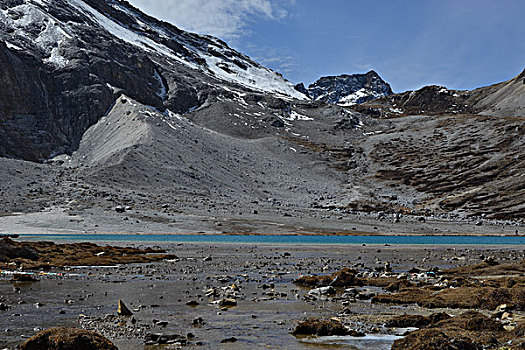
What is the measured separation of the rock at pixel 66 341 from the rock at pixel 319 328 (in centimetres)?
532

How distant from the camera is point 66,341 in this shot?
10.2 m

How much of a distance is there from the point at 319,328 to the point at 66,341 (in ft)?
21.8

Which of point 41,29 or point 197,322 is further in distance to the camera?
point 41,29

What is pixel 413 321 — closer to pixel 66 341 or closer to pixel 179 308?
pixel 179 308

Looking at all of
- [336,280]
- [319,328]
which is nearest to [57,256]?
[336,280]

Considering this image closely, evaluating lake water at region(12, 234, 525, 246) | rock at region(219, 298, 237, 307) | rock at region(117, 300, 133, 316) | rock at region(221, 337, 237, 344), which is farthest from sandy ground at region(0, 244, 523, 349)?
lake water at region(12, 234, 525, 246)

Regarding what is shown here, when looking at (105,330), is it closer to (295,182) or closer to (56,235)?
(56,235)

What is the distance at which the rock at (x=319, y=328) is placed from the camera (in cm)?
1304

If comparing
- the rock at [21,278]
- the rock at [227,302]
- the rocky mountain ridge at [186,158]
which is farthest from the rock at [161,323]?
the rocky mountain ridge at [186,158]

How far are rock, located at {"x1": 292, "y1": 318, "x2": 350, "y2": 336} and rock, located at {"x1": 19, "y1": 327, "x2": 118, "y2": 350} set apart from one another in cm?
532

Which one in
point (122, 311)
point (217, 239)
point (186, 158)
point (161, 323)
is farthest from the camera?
point (186, 158)

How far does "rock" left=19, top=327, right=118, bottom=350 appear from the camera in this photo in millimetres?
10141

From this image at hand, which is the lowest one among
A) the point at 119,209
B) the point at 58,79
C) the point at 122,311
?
the point at 122,311

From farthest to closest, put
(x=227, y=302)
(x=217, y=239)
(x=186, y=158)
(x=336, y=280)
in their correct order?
(x=186, y=158)
(x=217, y=239)
(x=336, y=280)
(x=227, y=302)
